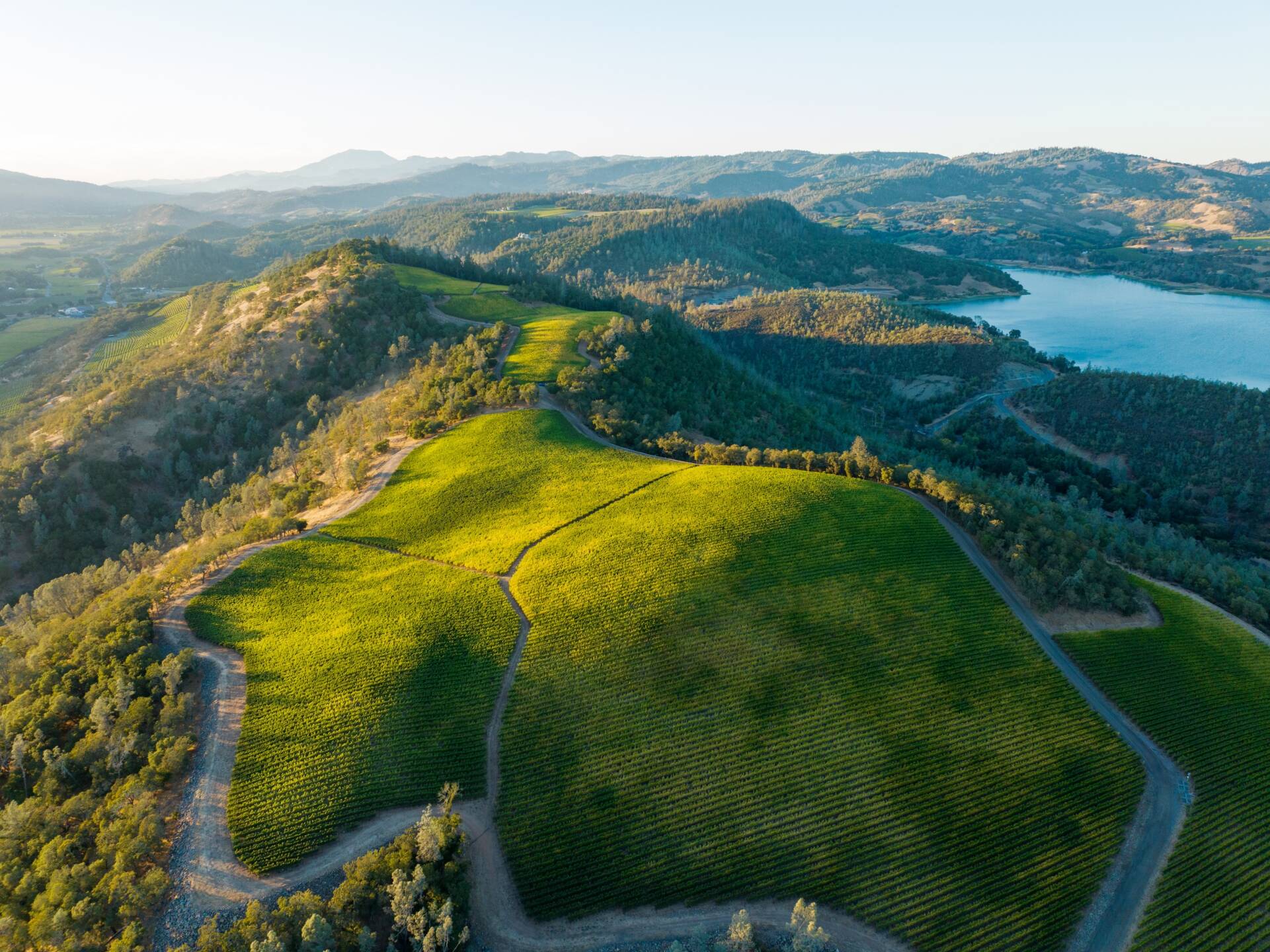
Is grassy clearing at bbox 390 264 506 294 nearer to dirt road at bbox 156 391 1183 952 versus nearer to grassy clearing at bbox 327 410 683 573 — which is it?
grassy clearing at bbox 327 410 683 573

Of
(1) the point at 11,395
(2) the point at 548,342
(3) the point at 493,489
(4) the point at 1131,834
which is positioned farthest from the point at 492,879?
(1) the point at 11,395

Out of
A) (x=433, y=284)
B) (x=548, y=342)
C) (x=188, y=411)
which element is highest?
(x=433, y=284)

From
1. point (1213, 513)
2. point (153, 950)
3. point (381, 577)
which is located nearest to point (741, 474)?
point (381, 577)

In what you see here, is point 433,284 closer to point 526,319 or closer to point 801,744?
point 526,319

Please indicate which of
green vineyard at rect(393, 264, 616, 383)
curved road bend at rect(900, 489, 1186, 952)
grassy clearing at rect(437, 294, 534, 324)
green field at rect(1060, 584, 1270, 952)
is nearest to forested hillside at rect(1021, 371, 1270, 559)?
green field at rect(1060, 584, 1270, 952)

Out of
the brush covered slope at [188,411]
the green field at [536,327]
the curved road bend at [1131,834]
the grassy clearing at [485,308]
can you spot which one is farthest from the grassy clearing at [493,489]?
the grassy clearing at [485,308]

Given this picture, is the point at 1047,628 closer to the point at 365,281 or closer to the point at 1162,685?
the point at 1162,685

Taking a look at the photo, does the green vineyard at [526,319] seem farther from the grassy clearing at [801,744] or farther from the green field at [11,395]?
the green field at [11,395]
